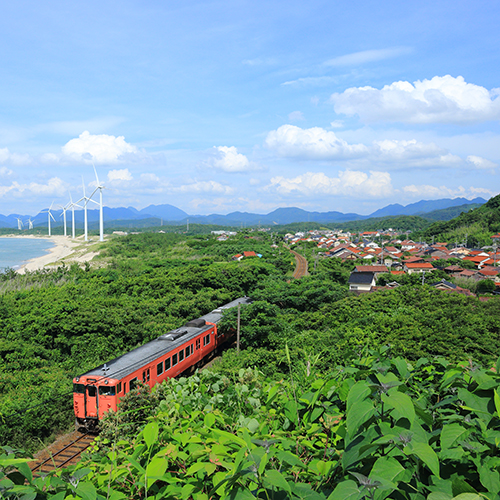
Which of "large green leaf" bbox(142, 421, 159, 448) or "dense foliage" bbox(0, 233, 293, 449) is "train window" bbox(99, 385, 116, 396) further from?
"large green leaf" bbox(142, 421, 159, 448)

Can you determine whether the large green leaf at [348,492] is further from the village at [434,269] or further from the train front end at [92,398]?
the village at [434,269]

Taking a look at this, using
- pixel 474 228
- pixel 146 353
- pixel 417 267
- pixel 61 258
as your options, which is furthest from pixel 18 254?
pixel 474 228

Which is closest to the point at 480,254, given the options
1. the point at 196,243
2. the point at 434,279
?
the point at 434,279

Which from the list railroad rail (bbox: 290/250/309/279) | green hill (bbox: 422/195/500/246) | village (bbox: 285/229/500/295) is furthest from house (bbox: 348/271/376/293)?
green hill (bbox: 422/195/500/246)

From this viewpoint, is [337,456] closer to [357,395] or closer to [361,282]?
[357,395]

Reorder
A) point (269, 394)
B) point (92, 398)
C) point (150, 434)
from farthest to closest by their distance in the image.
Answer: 1. point (92, 398)
2. point (269, 394)
3. point (150, 434)

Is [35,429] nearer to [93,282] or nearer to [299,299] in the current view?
[299,299]
